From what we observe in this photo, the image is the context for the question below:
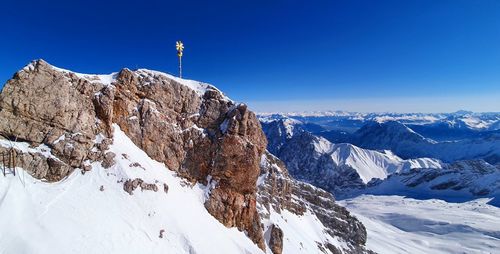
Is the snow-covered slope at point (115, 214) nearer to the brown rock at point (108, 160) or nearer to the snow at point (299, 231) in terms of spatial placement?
the brown rock at point (108, 160)

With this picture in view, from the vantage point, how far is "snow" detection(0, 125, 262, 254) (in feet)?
86.7

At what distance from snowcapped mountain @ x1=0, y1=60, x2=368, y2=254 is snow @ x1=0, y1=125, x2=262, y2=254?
0.11 meters

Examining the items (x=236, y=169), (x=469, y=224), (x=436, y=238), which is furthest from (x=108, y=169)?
(x=469, y=224)

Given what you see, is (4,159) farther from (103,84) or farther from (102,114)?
(103,84)

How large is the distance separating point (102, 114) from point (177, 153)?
10.9 m

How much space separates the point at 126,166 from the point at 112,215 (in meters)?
7.16

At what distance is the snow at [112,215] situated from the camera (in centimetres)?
2644

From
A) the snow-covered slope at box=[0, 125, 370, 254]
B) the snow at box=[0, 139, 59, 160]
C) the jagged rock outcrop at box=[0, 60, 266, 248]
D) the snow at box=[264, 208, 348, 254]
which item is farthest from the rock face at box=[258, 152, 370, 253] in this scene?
the snow at box=[0, 139, 59, 160]

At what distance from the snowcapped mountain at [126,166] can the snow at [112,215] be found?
112 millimetres

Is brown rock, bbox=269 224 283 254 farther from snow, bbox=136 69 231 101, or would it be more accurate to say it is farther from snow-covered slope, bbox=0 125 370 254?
snow, bbox=136 69 231 101

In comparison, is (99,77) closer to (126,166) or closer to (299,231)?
(126,166)

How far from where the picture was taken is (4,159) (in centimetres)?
3083

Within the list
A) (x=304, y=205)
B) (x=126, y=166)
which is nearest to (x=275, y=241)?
(x=126, y=166)

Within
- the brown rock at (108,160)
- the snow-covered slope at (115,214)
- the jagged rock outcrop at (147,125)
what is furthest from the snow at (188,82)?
the brown rock at (108,160)
